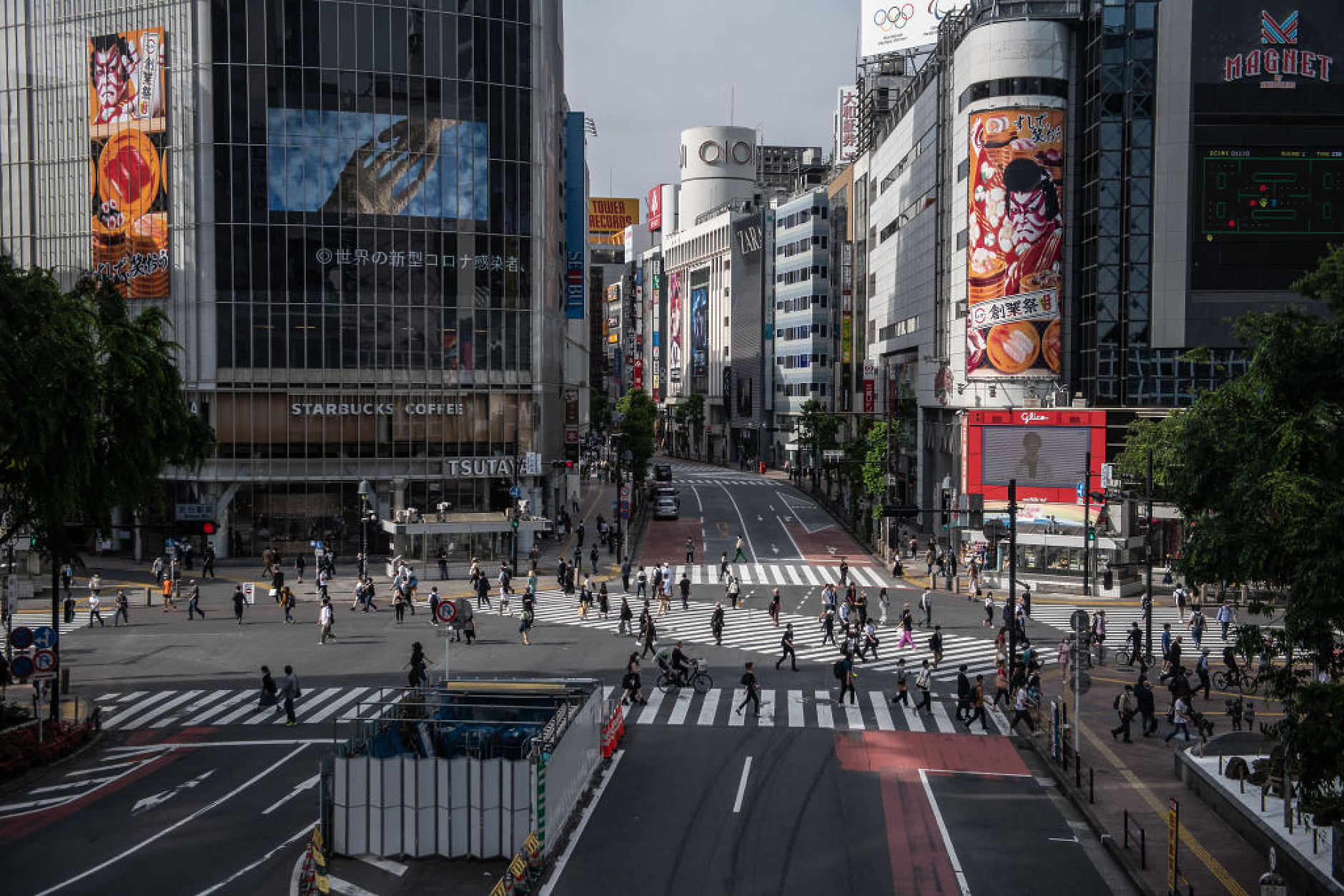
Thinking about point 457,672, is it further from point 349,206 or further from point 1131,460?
point 349,206

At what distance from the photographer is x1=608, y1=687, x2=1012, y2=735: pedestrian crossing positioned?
3123 centimetres

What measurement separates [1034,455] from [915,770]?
40489 millimetres

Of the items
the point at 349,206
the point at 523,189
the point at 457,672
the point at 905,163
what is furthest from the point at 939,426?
the point at 457,672

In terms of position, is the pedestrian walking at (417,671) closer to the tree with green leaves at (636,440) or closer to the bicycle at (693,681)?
the bicycle at (693,681)

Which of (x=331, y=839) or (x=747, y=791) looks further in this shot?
(x=747, y=791)

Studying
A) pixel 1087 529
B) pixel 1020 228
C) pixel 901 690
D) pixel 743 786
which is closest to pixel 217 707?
pixel 743 786

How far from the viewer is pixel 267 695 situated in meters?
32.4

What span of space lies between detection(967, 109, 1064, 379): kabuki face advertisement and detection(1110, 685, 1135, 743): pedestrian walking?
3620 centimetres

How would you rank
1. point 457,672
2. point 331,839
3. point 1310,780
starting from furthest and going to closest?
point 457,672, point 331,839, point 1310,780

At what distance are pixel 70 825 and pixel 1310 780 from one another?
21.1 meters

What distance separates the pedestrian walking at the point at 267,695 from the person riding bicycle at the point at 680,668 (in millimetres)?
10946

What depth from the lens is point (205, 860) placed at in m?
20.7

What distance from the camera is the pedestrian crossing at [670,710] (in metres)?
31.3

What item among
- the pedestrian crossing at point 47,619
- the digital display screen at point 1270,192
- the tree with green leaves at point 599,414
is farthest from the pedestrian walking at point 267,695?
the tree with green leaves at point 599,414
